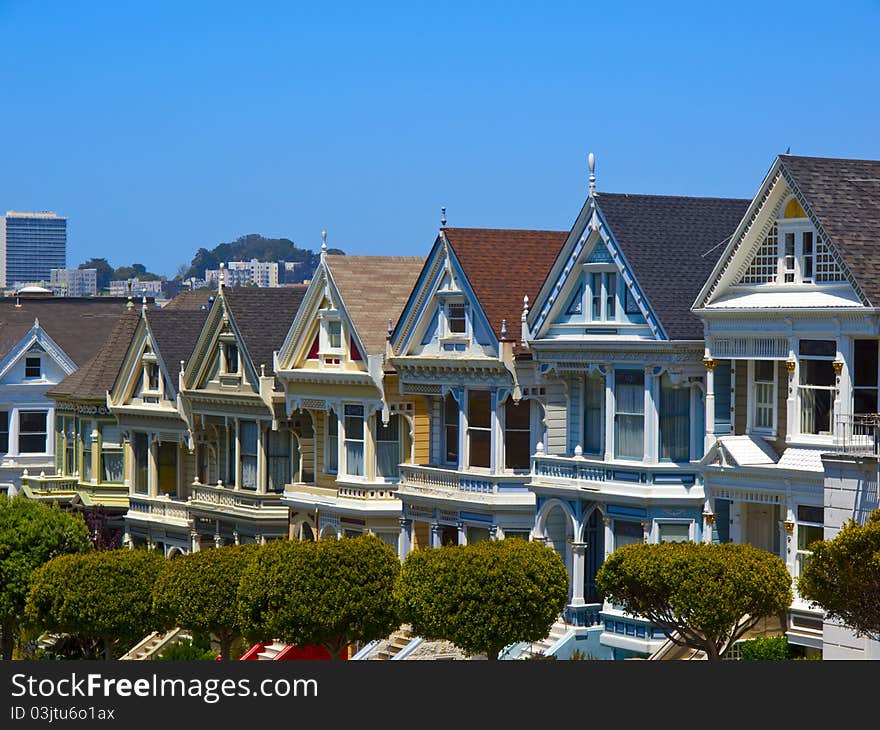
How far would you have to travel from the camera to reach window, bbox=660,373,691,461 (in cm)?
4875

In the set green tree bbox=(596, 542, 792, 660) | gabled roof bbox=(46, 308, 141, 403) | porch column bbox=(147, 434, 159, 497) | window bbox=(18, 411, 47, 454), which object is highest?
gabled roof bbox=(46, 308, 141, 403)

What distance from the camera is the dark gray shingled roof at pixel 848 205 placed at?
1711 inches

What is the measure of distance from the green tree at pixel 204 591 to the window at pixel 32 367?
76.3ft

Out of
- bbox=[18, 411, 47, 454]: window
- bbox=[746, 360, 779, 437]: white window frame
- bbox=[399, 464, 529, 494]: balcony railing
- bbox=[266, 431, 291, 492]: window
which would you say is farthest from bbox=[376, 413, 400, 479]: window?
bbox=[18, 411, 47, 454]: window

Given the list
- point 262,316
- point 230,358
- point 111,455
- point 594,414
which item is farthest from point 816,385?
point 111,455

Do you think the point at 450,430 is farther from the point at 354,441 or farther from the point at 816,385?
the point at 816,385

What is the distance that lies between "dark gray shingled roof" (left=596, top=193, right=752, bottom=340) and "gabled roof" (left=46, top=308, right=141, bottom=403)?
25874 mm

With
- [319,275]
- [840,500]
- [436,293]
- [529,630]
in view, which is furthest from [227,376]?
[840,500]

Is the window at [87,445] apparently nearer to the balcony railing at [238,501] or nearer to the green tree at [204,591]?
the balcony railing at [238,501]

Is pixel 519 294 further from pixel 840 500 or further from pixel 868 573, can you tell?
pixel 868 573

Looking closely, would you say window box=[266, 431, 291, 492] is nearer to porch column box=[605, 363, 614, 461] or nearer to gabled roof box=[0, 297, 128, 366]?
porch column box=[605, 363, 614, 461]

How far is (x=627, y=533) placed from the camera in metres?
49.4

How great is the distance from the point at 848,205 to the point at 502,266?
39.3 ft

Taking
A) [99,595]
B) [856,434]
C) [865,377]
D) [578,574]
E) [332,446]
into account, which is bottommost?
[99,595]
